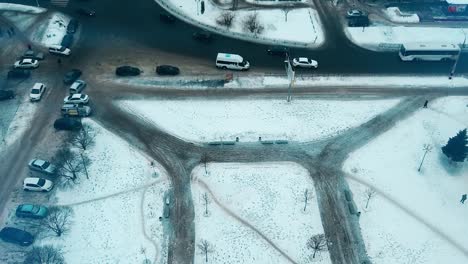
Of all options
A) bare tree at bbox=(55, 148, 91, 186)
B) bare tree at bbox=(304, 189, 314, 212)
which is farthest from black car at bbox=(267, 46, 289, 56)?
bare tree at bbox=(55, 148, 91, 186)

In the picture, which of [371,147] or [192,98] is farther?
[192,98]

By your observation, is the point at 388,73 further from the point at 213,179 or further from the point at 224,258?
the point at 224,258

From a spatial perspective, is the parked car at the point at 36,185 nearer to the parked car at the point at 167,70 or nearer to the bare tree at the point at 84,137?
the bare tree at the point at 84,137

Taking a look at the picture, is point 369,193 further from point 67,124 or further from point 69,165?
point 67,124

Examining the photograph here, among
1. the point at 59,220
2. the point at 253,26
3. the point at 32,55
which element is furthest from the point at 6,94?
the point at 253,26

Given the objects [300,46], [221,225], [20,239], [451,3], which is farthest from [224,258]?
[451,3]

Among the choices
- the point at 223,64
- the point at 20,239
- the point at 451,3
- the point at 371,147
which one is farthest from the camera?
the point at 451,3

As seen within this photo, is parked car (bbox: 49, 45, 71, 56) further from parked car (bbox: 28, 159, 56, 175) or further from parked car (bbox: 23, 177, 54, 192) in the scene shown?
parked car (bbox: 23, 177, 54, 192)
